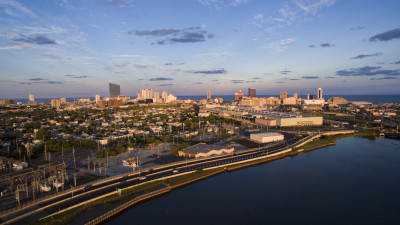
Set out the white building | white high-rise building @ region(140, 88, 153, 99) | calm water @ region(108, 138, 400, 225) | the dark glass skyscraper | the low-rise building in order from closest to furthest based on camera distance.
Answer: calm water @ region(108, 138, 400, 225) < the low-rise building < the white building < white high-rise building @ region(140, 88, 153, 99) < the dark glass skyscraper

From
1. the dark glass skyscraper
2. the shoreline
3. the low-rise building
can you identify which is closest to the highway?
the shoreline

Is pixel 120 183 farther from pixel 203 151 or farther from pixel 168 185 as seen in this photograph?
pixel 203 151

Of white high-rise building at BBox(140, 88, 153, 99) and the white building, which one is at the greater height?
white high-rise building at BBox(140, 88, 153, 99)

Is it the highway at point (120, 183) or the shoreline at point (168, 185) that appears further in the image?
the highway at point (120, 183)

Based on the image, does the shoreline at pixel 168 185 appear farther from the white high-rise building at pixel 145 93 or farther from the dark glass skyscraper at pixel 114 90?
the dark glass skyscraper at pixel 114 90

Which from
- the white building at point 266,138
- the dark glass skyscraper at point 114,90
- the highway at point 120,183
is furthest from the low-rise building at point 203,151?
the dark glass skyscraper at point 114,90

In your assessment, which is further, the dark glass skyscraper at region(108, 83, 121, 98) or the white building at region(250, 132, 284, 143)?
the dark glass skyscraper at region(108, 83, 121, 98)

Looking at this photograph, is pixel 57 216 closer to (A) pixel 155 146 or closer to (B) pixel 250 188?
(B) pixel 250 188

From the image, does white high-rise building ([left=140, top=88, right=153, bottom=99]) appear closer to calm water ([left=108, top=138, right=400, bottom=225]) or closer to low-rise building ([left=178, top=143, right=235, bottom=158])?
low-rise building ([left=178, top=143, right=235, bottom=158])
